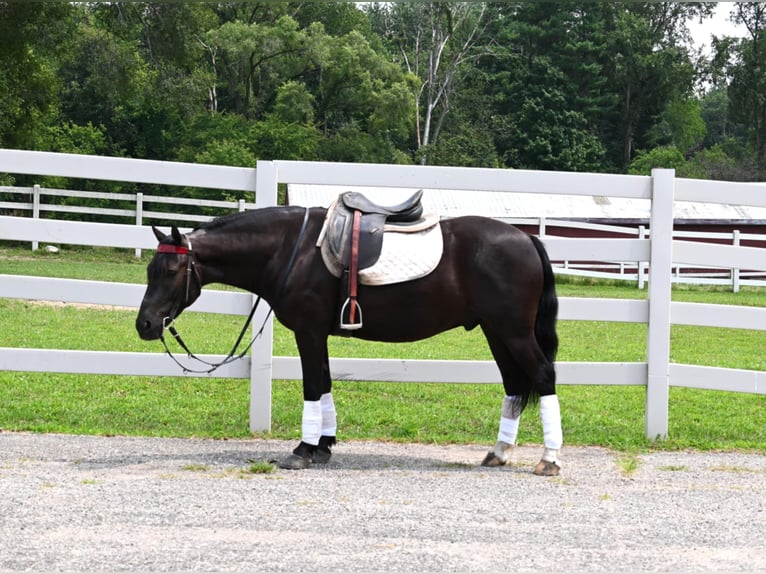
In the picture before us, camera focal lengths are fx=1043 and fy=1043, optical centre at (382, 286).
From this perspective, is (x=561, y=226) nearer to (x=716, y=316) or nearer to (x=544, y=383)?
(x=716, y=316)

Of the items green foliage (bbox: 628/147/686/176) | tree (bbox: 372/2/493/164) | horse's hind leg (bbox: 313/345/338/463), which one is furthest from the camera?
green foliage (bbox: 628/147/686/176)

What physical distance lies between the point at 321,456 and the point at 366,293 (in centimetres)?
102

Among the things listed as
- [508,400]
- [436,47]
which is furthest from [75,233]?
[436,47]

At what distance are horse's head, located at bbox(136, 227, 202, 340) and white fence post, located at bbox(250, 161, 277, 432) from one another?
1.02m

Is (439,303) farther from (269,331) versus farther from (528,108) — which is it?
(528,108)

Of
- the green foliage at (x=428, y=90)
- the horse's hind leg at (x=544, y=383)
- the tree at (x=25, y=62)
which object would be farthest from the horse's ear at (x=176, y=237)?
the green foliage at (x=428, y=90)

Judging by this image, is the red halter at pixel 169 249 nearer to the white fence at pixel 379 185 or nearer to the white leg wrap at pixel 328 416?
the white fence at pixel 379 185

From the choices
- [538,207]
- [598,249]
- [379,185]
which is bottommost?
[598,249]

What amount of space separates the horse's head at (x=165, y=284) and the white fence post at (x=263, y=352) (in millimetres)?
1021

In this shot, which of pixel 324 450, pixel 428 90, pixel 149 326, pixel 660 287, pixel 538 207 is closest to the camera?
pixel 149 326

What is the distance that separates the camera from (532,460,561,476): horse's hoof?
6098 mm

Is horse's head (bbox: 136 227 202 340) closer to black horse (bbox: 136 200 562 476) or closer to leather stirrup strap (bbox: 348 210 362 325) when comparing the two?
black horse (bbox: 136 200 562 476)

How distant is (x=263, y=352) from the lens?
7.15 metres

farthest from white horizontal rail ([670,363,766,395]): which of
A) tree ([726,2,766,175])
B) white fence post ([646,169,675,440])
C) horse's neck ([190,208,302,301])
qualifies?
tree ([726,2,766,175])
